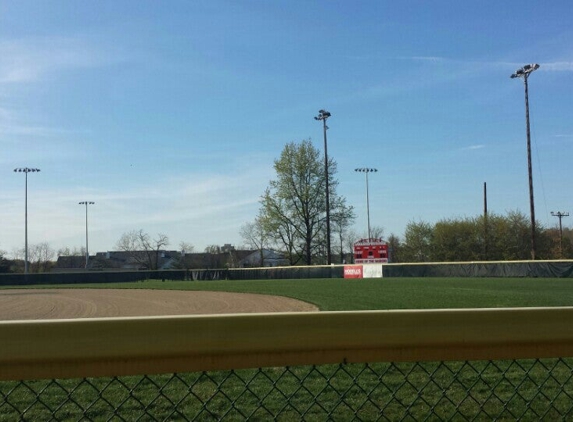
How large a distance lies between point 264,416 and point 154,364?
3.40 metres

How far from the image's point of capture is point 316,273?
49.9 m

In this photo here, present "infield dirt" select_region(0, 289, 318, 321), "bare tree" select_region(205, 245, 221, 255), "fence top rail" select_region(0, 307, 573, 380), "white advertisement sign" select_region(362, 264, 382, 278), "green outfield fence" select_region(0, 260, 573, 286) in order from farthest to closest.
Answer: "bare tree" select_region(205, 245, 221, 255), "white advertisement sign" select_region(362, 264, 382, 278), "green outfield fence" select_region(0, 260, 573, 286), "infield dirt" select_region(0, 289, 318, 321), "fence top rail" select_region(0, 307, 573, 380)

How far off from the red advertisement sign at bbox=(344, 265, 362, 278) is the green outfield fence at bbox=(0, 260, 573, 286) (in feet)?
3.62

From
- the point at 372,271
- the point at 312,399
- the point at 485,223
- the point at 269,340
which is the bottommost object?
the point at 372,271

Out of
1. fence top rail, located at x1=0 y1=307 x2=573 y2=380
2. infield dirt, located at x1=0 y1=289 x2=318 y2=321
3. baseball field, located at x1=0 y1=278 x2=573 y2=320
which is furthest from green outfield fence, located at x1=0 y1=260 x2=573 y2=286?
fence top rail, located at x1=0 y1=307 x2=573 y2=380

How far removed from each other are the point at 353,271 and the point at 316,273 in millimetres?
5080

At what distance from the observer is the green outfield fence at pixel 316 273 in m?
36.7

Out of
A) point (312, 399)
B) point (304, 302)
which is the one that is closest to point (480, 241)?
point (304, 302)

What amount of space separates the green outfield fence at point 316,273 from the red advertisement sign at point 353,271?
1.10m

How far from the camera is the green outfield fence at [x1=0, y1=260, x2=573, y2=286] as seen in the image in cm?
3672

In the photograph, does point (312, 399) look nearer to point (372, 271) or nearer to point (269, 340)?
point (269, 340)

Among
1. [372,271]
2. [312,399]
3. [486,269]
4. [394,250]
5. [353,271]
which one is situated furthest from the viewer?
[394,250]

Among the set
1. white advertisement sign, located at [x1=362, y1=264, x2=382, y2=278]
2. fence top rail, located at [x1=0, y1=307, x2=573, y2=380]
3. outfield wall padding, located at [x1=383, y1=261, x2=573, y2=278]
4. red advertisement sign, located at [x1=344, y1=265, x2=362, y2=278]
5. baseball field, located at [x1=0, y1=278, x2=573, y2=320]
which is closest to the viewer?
fence top rail, located at [x1=0, y1=307, x2=573, y2=380]

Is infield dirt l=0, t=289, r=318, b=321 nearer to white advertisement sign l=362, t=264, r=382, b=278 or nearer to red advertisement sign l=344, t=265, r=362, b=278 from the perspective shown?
white advertisement sign l=362, t=264, r=382, b=278
